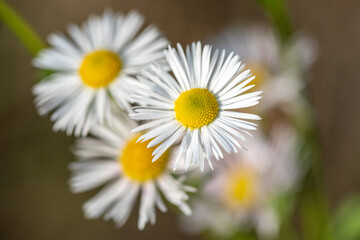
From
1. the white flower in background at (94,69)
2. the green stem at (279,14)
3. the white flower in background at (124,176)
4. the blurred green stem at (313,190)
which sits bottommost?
the blurred green stem at (313,190)

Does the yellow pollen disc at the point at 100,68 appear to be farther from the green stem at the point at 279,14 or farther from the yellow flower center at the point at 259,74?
the yellow flower center at the point at 259,74

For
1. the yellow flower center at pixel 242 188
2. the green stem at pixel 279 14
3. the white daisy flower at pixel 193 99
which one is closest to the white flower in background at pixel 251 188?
the yellow flower center at pixel 242 188

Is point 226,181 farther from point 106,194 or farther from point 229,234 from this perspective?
point 106,194

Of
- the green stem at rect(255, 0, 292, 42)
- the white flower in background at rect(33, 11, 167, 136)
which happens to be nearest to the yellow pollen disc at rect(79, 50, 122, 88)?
the white flower in background at rect(33, 11, 167, 136)

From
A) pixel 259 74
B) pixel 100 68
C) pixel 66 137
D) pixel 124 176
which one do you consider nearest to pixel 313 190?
pixel 259 74

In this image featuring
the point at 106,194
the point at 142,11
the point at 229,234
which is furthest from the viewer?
the point at 142,11

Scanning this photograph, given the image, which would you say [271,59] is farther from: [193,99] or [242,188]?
[193,99]

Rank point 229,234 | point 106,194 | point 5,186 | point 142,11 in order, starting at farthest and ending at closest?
point 142,11, point 5,186, point 229,234, point 106,194

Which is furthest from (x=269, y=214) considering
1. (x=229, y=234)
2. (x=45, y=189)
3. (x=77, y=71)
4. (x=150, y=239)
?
(x=45, y=189)
